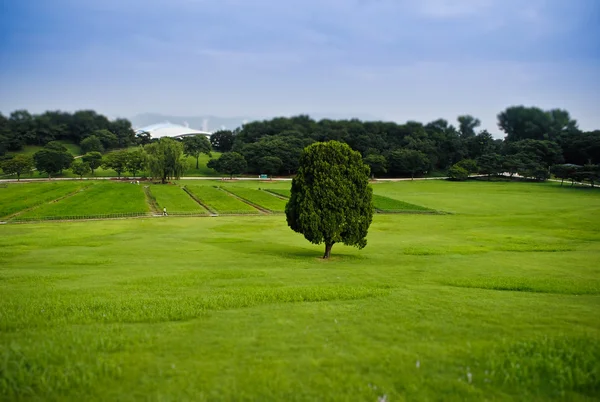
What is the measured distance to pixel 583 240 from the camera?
3716 centimetres

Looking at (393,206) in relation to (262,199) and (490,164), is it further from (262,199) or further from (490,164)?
(490,164)

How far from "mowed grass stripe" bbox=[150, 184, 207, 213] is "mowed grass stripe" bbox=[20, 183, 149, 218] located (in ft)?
9.01

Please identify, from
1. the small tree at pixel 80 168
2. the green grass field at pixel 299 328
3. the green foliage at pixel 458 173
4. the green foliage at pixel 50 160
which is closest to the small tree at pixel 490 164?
the green foliage at pixel 458 173

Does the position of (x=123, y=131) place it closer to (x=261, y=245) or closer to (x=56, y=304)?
(x=261, y=245)

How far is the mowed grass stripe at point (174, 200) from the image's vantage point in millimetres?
63325

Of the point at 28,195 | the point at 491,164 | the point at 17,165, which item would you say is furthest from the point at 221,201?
the point at 491,164

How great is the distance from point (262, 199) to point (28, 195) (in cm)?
3798

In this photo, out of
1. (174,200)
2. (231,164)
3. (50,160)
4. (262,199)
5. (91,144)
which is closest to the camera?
(174,200)

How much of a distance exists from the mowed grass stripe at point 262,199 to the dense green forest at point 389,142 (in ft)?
124

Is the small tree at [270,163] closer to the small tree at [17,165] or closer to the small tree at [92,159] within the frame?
the small tree at [92,159]

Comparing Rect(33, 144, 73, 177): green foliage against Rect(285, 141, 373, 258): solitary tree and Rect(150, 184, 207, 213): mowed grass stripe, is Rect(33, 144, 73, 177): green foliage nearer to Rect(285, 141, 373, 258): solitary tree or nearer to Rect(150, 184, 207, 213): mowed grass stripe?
Rect(150, 184, 207, 213): mowed grass stripe

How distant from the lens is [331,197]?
26.7 m

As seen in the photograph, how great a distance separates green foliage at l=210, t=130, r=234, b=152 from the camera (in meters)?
179

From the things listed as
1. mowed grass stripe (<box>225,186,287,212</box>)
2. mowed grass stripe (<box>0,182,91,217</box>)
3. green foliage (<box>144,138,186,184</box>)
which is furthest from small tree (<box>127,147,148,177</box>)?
mowed grass stripe (<box>225,186,287,212</box>)
